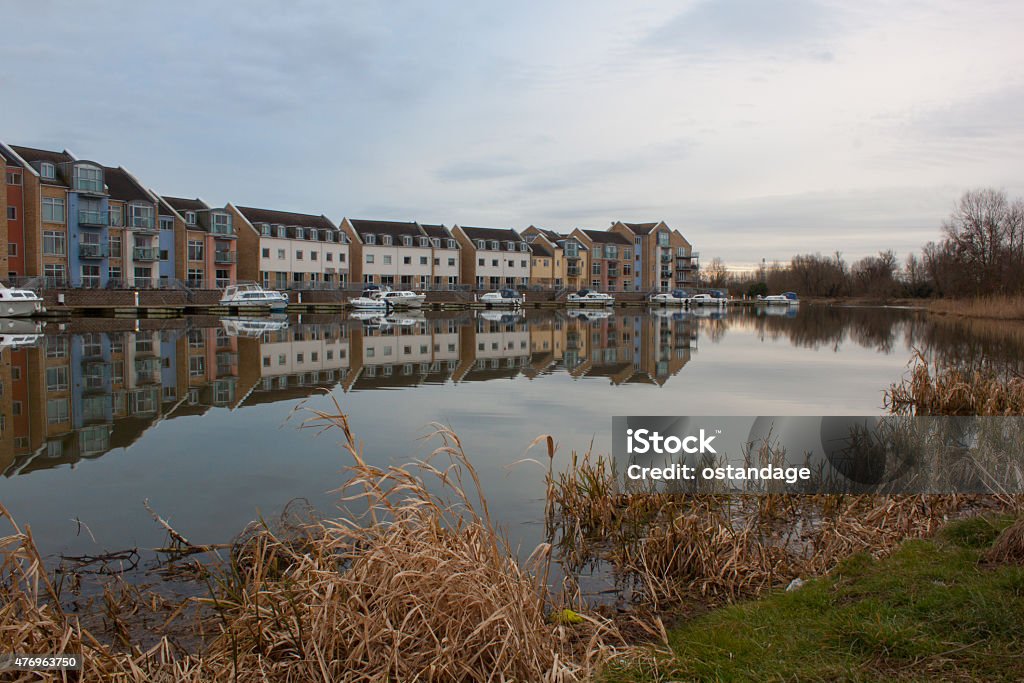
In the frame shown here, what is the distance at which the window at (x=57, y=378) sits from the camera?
1775 cm

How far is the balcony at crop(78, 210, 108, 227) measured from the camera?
185 ft

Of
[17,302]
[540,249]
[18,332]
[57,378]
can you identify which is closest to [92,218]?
[17,302]

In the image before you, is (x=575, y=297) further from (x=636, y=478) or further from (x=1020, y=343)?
(x=636, y=478)

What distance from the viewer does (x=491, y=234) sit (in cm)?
9806

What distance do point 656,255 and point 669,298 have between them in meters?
13.9

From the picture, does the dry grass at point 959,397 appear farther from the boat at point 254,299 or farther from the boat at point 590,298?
the boat at point 590,298

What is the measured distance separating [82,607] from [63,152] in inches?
2492

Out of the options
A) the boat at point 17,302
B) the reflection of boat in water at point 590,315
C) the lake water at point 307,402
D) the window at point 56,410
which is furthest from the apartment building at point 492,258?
the window at point 56,410

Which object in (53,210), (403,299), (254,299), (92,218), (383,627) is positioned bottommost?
(383,627)

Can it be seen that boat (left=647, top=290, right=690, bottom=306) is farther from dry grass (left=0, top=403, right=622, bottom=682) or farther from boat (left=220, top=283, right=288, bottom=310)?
dry grass (left=0, top=403, right=622, bottom=682)

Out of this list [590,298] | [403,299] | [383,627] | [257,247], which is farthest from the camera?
[590,298]

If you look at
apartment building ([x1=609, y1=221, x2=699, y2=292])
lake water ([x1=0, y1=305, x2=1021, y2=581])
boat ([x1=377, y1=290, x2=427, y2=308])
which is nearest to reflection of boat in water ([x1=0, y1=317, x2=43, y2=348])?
lake water ([x1=0, y1=305, x2=1021, y2=581])

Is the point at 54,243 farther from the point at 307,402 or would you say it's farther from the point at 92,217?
the point at 307,402

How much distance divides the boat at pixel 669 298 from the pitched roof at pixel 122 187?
2518 inches
